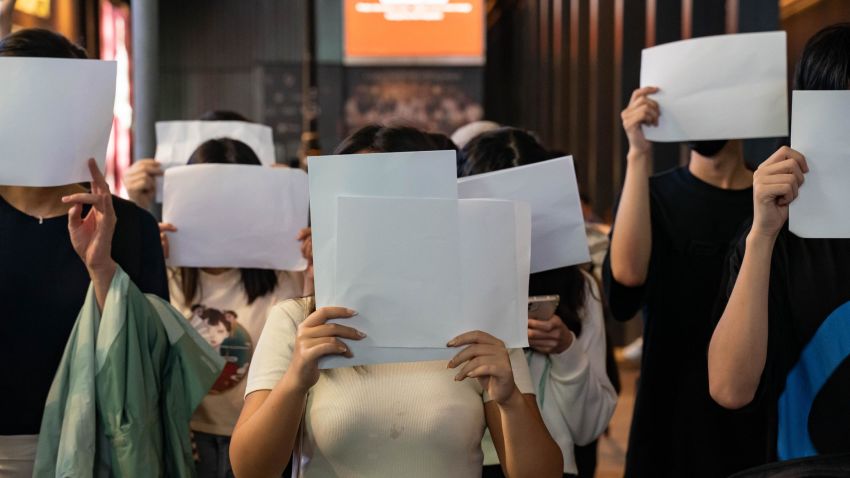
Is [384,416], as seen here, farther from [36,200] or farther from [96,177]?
[36,200]

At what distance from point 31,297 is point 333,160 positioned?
3.01 feet

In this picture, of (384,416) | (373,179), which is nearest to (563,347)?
(384,416)

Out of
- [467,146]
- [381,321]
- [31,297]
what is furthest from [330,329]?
[467,146]

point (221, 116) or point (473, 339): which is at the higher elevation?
point (221, 116)

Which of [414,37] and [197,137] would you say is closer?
[197,137]

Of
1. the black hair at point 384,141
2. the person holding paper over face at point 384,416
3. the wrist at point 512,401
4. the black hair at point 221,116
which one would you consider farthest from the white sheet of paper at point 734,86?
the black hair at point 221,116

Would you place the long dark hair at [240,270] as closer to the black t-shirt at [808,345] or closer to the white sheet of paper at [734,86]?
the white sheet of paper at [734,86]

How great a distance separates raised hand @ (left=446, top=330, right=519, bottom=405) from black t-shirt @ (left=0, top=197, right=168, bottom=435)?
3.15ft

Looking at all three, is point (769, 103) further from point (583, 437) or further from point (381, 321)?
point (381, 321)

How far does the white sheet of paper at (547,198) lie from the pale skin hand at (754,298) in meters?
0.47

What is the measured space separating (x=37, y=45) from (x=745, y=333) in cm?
151

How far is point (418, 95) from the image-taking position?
11.8 m

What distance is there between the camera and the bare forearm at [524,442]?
166 cm

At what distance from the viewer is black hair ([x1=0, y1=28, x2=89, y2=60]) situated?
209cm
